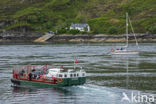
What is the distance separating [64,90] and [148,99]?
1724 cm

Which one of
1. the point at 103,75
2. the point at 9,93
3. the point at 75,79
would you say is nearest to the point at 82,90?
the point at 75,79

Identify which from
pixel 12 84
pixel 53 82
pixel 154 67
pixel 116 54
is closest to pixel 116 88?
pixel 53 82

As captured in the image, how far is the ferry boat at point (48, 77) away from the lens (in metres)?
73.5

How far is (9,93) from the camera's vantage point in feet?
237

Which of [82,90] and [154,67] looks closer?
[82,90]

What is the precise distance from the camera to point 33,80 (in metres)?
77.9

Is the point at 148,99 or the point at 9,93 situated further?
the point at 9,93

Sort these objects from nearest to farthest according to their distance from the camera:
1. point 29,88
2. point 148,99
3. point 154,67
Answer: point 148,99 → point 29,88 → point 154,67

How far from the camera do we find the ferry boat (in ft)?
241

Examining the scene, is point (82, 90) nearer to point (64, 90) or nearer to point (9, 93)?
point (64, 90)

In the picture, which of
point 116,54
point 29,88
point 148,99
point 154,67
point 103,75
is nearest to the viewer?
point 148,99

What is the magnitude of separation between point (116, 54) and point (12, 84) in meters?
79.4

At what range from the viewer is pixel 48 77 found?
251ft

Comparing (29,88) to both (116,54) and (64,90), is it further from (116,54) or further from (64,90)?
(116,54)
